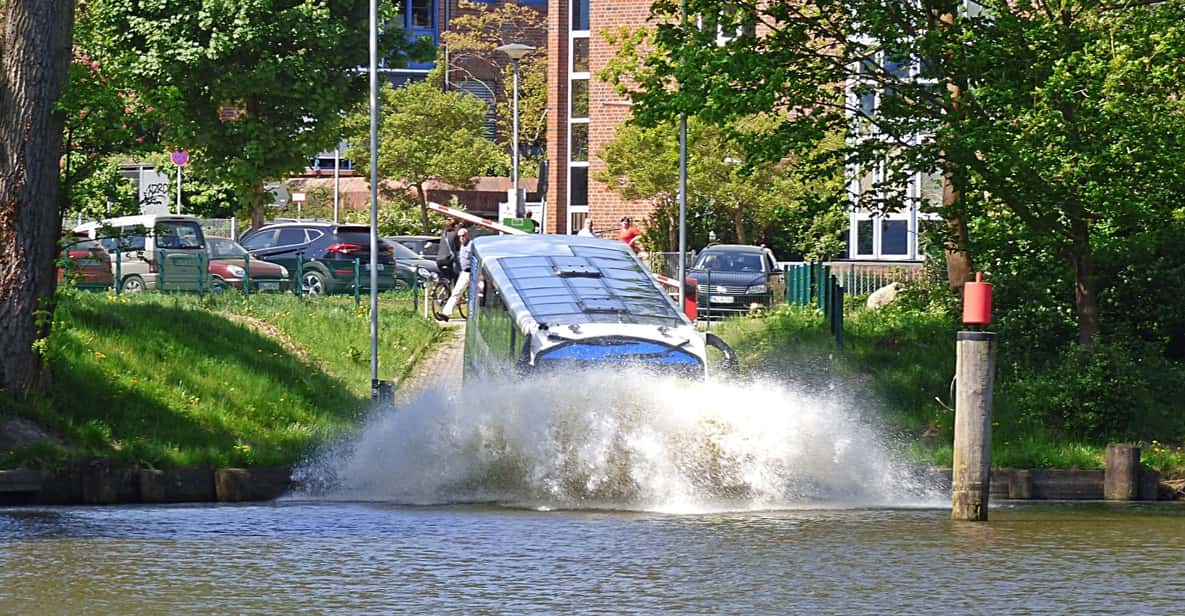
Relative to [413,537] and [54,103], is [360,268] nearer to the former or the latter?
[54,103]

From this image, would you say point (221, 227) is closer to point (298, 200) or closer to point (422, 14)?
point (298, 200)

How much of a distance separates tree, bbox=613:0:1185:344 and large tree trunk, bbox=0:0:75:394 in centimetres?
815

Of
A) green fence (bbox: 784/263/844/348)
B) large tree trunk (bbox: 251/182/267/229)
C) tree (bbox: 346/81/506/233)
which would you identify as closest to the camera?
green fence (bbox: 784/263/844/348)

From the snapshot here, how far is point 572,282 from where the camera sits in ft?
75.4

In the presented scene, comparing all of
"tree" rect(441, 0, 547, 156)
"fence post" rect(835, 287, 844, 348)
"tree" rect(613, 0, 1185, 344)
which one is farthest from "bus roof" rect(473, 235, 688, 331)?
"tree" rect(441, 0, 547, 156)

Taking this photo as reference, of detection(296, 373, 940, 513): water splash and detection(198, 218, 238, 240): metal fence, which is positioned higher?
detection(198, 218, 238, 240): metal fence

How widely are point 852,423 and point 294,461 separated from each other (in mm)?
6112

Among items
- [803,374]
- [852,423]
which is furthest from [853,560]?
[803,374]

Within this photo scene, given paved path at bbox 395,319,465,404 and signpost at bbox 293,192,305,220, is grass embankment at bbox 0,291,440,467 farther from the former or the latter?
signpost at bbox 293,192,305,220

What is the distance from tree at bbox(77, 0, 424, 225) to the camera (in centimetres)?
5047

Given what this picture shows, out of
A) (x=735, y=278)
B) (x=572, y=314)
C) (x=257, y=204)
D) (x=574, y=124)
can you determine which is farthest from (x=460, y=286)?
(x=574, y=124)

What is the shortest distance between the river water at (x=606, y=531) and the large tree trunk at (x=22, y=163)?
92.9 inches

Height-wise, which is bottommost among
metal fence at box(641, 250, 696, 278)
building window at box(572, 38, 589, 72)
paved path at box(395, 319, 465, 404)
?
paved path at box(395, 319, 465, 404)

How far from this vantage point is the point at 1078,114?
23859 millimetres
